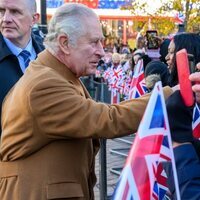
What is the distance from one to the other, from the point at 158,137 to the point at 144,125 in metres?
0.06

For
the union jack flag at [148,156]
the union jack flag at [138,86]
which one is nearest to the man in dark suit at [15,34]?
the union jack flag at [148,156]

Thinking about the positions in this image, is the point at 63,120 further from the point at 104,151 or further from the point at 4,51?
the point at 104,151

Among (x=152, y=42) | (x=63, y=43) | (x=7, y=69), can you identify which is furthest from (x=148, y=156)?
(x=152, y=42)

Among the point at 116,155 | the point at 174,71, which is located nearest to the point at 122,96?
the point at 116,155

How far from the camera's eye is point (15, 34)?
135 inches

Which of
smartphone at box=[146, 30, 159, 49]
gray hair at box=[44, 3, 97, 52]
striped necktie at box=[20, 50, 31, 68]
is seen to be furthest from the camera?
smartphone at box=[146, 30, 159, 49]

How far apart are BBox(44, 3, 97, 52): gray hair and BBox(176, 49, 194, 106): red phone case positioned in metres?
0.52

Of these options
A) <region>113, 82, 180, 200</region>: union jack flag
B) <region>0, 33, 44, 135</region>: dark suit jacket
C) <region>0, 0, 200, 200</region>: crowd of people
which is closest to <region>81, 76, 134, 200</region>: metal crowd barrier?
<region>0, 33, 44, 135</region>: dark suit jacket

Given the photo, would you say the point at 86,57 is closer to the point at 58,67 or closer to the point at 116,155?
the point at 58,67

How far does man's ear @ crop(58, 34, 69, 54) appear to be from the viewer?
2393mm

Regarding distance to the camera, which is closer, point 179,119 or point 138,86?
point 179,119

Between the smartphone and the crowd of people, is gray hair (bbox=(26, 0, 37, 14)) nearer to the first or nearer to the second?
the crowd of people

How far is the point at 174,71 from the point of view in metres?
2.74

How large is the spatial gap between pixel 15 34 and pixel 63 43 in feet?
3.58
